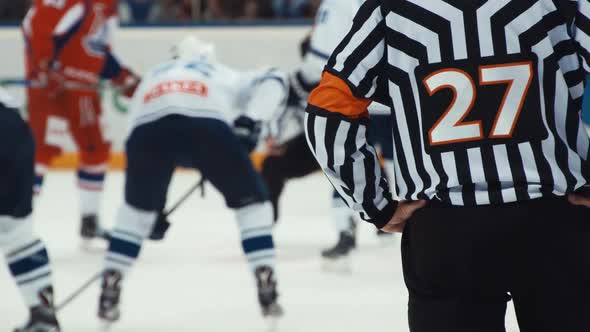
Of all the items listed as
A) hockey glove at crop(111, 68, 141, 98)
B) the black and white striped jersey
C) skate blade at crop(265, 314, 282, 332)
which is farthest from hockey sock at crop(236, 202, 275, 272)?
the black and white striped jersey

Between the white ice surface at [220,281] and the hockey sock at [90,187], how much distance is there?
18cm

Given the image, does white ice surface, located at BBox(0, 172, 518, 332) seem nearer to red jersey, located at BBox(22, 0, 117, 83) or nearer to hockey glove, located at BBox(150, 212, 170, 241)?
hockey glove, located at BBox(150, 212, 170, 241)

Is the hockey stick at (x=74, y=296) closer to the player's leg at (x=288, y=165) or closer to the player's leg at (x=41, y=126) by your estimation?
the player's leg at (x=288, y=165)

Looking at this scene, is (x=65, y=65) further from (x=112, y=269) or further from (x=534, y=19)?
(x=534, y=19)

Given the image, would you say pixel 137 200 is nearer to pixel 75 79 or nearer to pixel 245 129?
pixel 245 129

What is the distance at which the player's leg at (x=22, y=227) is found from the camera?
284 centimetres

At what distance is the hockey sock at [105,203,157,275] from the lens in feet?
10.8

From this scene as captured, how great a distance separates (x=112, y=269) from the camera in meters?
3.32

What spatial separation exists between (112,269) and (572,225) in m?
2.05

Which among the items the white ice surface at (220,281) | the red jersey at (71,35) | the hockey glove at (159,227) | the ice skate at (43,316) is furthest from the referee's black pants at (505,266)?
the red jersey at (71,35)

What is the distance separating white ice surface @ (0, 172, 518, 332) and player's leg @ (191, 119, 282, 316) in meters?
0.19

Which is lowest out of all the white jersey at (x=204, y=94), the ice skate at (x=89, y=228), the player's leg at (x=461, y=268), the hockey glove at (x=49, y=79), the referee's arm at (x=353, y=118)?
the ice skate at (x=89, y=228)

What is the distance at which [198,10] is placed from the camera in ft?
24.7

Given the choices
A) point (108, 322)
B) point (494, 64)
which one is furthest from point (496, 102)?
point (108, 322)
